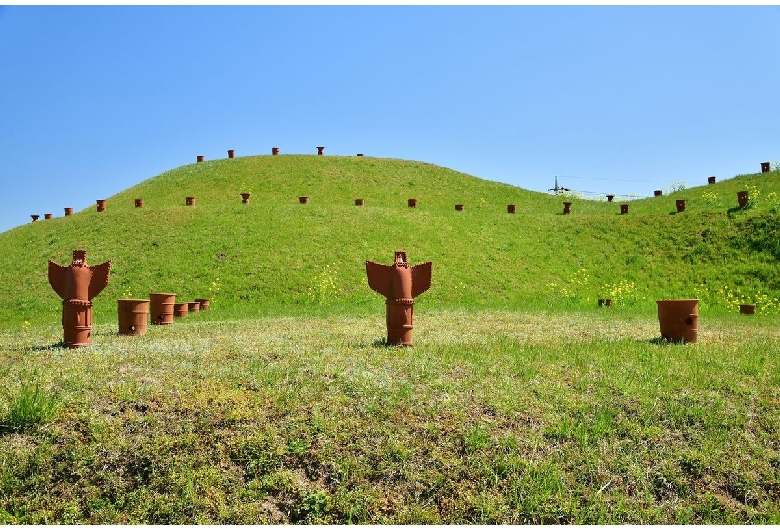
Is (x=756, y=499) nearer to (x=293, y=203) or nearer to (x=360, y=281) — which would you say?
(x=360, y=281)

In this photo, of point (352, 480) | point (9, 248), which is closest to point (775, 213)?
point (352, 480)

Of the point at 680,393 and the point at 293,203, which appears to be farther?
the point at 293,203

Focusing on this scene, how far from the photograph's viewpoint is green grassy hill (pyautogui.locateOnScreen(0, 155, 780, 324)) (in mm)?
24219

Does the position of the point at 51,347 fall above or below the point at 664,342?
above

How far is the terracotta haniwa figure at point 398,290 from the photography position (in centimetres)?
1209

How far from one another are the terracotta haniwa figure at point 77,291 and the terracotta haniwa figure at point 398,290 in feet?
18.7

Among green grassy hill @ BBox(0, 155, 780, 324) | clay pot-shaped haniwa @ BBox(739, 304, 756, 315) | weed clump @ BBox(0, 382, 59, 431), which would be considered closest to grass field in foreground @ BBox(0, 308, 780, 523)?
weed clump @ BBox(0, 382, 59, 431)

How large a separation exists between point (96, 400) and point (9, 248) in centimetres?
2994

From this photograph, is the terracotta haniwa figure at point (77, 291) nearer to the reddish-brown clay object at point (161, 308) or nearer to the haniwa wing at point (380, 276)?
the reddish-brown clay object at point (161, 308)

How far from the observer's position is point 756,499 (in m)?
6.29

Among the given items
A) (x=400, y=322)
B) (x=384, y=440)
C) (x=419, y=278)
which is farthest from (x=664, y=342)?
(x=384, y=440)

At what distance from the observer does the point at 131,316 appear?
14.6m

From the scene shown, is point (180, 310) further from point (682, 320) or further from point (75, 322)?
point (682, 320)

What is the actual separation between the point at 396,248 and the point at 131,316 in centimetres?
1603
